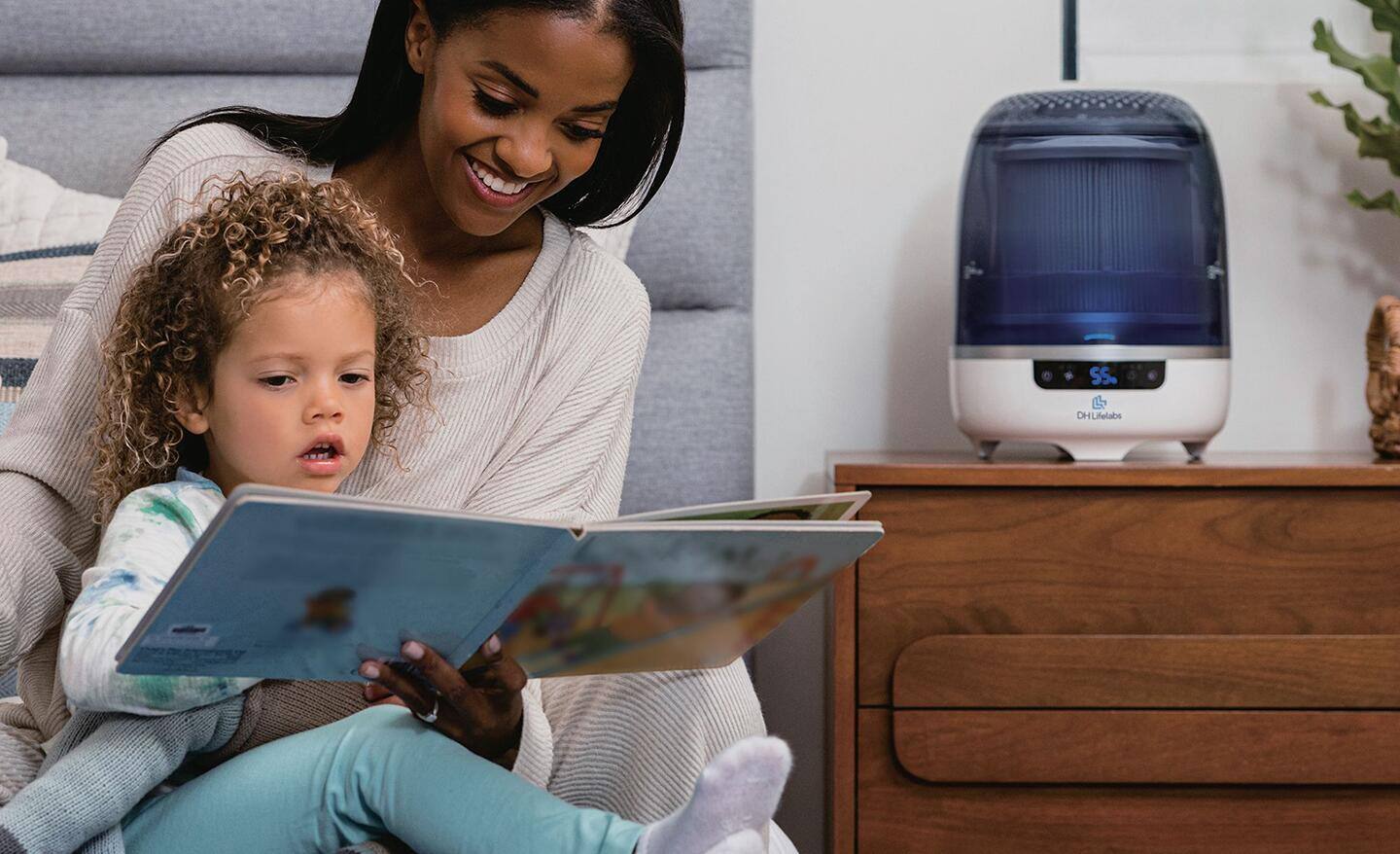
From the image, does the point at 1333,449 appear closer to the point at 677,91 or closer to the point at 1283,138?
the point at 1283,138

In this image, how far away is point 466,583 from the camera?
0.79 meters

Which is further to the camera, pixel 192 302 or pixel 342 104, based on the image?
pixel 342 104

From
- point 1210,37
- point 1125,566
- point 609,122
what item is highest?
point 1210,37

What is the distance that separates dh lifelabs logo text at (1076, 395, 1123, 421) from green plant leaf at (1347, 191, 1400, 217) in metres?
0.59

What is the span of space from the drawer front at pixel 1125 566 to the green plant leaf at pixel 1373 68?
2.09 feet

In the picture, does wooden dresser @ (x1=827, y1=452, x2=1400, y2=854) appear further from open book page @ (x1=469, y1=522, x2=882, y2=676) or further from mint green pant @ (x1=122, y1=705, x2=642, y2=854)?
mint green pant @ (x1=122, y1=705, x2=642, y2=854)

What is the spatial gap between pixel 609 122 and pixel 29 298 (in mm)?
756

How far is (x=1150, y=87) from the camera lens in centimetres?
197

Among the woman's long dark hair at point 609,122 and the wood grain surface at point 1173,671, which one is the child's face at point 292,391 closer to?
the woman's long dark hair at point 609,122

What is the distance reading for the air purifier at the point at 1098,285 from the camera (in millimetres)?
1586

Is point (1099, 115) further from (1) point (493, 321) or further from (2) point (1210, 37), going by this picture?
(1) point (493, 321)

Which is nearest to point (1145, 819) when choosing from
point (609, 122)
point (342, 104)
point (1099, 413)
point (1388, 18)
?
point (1099, 413)

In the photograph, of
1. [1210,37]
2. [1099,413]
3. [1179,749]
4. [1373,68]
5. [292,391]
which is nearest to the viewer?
Answer: [292,391]

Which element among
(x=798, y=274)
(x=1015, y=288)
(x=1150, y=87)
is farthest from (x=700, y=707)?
(x=1150, y=87)
